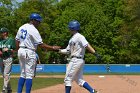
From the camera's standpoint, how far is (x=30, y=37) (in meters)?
9.42

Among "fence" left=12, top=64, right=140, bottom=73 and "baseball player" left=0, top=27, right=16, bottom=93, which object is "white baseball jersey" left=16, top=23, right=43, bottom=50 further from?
"fence" left=12, top=64, right=140, bottom=73

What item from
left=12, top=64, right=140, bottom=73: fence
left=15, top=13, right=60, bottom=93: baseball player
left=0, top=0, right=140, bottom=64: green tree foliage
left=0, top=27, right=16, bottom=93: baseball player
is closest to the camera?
left=15, top=13, right=60, bottom=93: baseball player

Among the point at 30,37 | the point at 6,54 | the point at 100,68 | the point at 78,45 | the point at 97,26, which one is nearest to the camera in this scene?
the point at 30,37

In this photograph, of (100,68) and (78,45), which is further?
(100,68)

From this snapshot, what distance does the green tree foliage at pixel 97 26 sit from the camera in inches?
2064

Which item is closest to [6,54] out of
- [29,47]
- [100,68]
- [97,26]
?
[29,47]

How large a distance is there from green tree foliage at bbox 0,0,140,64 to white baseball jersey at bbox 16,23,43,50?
41.3 m

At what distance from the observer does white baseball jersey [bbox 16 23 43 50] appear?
30.8ft

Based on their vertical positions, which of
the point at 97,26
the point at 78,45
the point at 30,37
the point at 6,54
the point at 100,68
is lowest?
the point at 100,68

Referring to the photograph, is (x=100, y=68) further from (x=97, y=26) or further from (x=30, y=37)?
(x=30, y=37)

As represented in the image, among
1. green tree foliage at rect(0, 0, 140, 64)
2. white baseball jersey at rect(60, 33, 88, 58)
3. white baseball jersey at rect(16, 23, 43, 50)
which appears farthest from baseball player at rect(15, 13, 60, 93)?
green tree foliage at rect(0, 0, 140, 64)

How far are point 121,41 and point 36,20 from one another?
44202 millimetres

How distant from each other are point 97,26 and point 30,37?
43693mm

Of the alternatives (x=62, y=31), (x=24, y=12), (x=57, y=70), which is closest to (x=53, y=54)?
(x=62, y=31)
